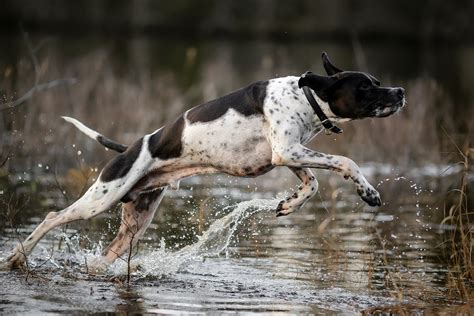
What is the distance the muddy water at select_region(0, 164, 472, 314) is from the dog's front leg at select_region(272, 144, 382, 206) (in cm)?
33

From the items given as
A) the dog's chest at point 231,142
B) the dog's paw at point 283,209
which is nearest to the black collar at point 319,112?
the dog's chest at point 231,142

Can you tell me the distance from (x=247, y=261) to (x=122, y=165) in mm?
1482

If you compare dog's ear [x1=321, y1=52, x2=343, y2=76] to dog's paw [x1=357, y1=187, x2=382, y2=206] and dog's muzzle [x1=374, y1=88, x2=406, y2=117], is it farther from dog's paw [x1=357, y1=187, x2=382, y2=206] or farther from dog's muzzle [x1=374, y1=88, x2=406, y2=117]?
dog's paw [x1=357, y1=187, x2=382, y2=206]

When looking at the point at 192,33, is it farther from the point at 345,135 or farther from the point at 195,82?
the point at 345,135

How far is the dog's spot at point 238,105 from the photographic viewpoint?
387 inches

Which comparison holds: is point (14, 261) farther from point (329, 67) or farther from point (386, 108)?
point (386, 108)

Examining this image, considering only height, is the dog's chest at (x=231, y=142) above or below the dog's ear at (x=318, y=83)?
below

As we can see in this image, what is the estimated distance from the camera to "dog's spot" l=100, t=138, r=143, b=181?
10219mm

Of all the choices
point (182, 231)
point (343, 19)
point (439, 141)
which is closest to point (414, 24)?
point (343, 19)

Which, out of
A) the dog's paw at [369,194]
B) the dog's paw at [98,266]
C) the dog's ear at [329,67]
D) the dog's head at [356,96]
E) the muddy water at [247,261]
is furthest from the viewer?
the dog's paw at [98,266]

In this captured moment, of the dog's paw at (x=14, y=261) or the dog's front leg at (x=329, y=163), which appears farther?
the dog's paw at (x=14, y=261)

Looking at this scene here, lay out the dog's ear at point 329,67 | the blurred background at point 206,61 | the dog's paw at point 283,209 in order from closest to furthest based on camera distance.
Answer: the dog's paw at point 283,209 < the dog's ear at point 329,67 < the blurred background at point 206,61

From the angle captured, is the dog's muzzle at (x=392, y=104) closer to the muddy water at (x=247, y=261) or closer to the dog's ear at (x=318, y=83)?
the dog's ear at (x=318, y=83)

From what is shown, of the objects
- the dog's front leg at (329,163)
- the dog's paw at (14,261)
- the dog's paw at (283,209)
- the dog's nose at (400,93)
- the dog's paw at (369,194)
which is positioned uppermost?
the dog's nose at (400,93)
